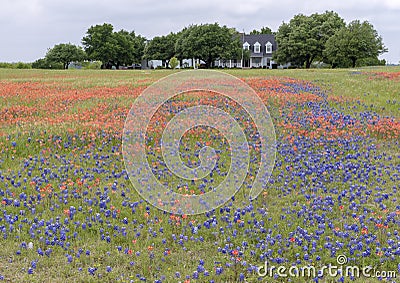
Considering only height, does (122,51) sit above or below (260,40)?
below

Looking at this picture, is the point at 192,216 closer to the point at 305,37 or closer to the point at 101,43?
the point at 305,37

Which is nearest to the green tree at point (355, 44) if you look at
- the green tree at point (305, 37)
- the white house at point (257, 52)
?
the green tree at point (305, 37)

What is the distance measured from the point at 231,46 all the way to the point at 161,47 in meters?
20.7

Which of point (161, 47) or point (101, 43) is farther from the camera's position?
point (161, 47)

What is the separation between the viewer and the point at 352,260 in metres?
5.79

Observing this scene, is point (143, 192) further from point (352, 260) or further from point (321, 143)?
point (321, 143)

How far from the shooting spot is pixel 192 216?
23.9ft

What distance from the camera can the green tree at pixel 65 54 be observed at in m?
83.2

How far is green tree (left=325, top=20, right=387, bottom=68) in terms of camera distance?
61.3m

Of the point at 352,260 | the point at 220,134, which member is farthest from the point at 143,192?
the point at 220,134

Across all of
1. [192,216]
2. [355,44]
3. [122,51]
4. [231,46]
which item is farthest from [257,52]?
[192,216]

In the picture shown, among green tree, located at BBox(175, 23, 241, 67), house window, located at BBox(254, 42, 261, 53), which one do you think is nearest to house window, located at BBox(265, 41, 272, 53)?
house window, located at BBox(254, 42, 261, 53)

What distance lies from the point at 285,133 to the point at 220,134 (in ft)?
6.16

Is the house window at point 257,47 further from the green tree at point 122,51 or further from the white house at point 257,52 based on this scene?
the green tree at point 122,51
